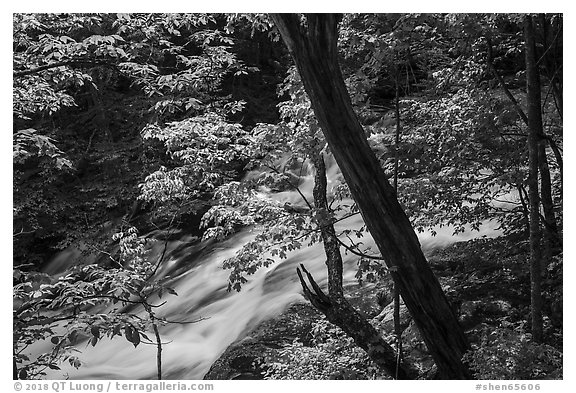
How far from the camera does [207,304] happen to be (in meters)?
3.92

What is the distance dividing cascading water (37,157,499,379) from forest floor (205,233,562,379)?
0.12 m

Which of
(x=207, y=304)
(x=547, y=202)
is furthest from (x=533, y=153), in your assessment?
(x=207, y=304)

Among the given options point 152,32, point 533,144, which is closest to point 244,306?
point 152,32

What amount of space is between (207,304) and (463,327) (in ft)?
6.73

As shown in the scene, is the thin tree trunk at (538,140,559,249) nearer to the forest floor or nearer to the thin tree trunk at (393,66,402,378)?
the forest floor

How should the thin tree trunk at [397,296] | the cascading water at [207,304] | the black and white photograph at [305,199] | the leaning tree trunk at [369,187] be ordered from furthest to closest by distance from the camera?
the cascading water at [207,304] < the thin tree trunk at [397,296] < the black and white photograph at [305,199] < the leaning tree trunk at [369,187]

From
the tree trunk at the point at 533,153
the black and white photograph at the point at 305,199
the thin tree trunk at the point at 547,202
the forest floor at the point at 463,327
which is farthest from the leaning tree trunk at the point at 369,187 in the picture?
the thin tree trunk at the point at 547,202

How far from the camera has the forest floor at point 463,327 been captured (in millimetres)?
2217

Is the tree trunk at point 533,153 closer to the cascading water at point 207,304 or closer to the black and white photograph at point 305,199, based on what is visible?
the black and white photograph at point 305,199

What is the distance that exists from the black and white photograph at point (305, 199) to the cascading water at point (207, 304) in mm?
16

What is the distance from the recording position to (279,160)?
325 centimetres
